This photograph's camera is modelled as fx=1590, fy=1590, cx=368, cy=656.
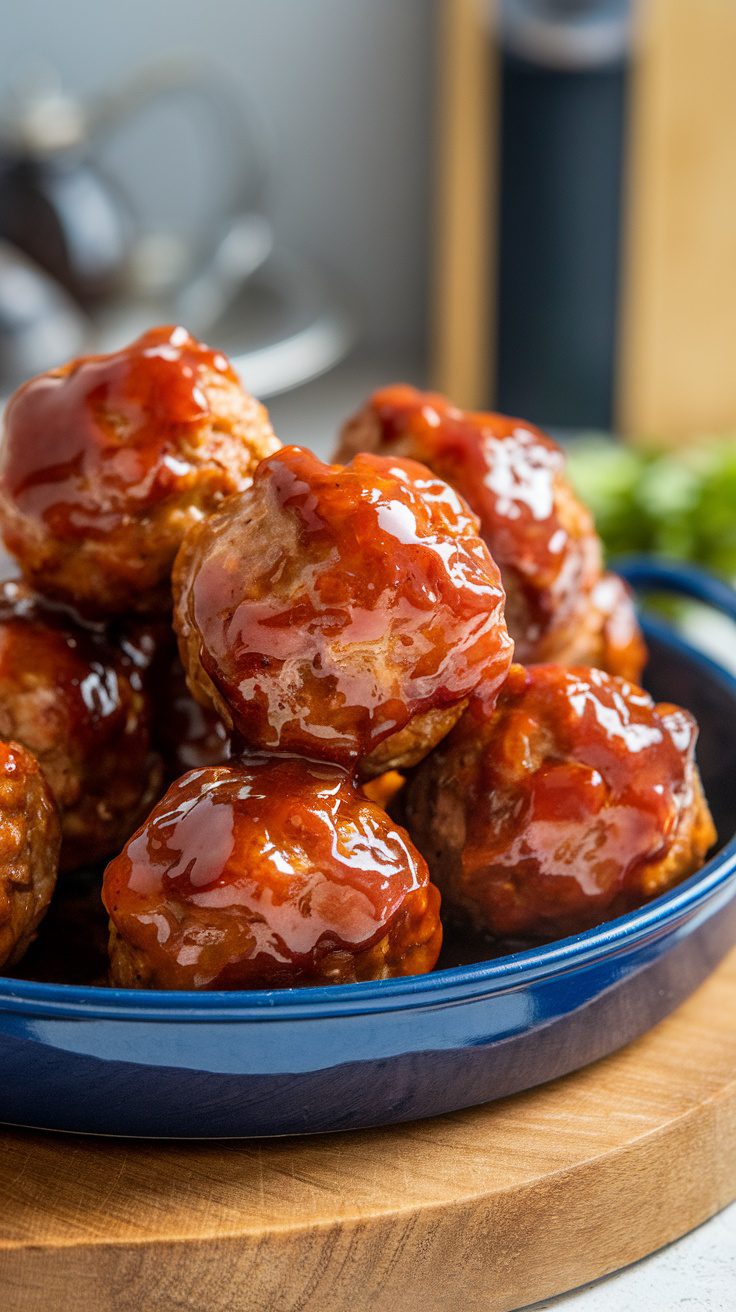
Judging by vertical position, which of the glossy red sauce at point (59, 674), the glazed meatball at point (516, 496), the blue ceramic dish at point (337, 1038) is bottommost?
the blue ceramic dish at point (337, 1038)

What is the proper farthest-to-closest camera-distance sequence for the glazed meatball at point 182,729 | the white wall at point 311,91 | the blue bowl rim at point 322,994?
the white wall at point 311,91 → the glazed meatball at point 182,729 → the blue bowl rim at point 322,994

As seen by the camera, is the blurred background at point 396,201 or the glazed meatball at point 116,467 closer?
the glazed meatball at point 116,467

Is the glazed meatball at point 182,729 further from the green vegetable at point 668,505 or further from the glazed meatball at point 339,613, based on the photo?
the green vegetable at point 668,505

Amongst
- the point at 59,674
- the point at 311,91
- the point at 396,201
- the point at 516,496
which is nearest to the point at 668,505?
the point at 516,496

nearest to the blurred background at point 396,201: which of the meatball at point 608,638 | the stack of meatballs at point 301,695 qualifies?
the meatball at point 608,638

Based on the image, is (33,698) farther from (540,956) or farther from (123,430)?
(540,956)

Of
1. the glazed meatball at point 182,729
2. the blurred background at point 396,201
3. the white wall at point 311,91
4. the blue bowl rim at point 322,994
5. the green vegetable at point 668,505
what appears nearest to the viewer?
the blue bowl rim at point 322,994

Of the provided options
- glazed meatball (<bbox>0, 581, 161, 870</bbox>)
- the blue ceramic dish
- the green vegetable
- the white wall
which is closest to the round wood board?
the blue ceramic dish

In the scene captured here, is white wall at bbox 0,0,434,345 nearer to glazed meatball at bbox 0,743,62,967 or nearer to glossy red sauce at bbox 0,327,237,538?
glossy red sauce at bbox 0,327,237,538
